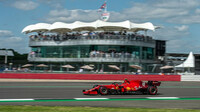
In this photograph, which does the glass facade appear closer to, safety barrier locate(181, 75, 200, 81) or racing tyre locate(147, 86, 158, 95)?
safety barrier locate(181, 75, 200, 81)

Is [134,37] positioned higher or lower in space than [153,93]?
higher

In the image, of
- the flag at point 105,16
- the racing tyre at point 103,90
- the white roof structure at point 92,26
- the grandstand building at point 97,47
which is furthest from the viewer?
the flag at point 105,16

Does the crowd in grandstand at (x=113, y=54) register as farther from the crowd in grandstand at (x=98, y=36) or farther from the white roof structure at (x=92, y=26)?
the white roof structure at (x=92, y=26)

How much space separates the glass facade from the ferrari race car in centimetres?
2906

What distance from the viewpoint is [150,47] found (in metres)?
51.3

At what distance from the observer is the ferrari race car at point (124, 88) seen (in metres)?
16.1

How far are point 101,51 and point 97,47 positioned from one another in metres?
1.06

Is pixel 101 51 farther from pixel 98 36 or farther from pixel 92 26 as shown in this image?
pixel 92 26

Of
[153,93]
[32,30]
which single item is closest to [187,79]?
[153,93]

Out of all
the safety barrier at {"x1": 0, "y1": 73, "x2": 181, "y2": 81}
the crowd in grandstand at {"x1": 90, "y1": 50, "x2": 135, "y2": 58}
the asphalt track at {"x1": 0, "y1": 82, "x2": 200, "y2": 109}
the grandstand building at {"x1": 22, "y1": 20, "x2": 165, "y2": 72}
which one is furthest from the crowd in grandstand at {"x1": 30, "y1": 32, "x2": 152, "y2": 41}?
the asphalt track at {"x1": 0, "y1": 82, "x2": 200, "y2": 109}

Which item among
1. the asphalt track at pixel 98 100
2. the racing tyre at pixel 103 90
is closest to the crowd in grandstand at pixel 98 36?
the asphalt track at pixel 98 100

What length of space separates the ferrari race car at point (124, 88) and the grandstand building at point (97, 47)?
24468 millimetres

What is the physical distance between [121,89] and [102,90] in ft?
3.50

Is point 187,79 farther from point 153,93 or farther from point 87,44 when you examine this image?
point 153,93
